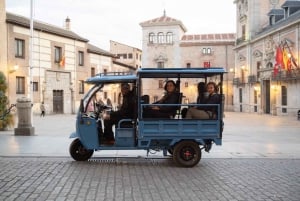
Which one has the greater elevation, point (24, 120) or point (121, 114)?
point (121, 114)

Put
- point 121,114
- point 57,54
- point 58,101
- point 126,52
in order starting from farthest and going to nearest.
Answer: point 126,52
point 57,54
point 58,101
point 121,114

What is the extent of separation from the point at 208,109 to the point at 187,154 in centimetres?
127

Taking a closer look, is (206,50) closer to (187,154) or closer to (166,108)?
(166,108)

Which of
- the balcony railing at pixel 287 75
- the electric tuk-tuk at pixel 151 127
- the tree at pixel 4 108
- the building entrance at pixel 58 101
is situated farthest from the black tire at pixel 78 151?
the building entrance at pixel 58 101

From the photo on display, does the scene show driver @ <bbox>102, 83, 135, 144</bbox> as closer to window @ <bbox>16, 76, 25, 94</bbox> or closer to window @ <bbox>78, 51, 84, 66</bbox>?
window @ <bbox>16, 76, 25, 94</bbox>

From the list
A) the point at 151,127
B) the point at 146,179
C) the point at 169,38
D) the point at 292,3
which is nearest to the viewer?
the point at 146,179

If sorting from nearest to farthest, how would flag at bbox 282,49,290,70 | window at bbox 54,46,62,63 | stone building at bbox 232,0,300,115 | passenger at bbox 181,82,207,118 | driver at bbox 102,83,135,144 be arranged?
driver at bbox 102,83,135,144 < passenger at bbox 181,82,207,118 < flag at bbox 282,49,290,70 < stone building at bbox 232,0,300,115 < window at bbox 54,46,62,63

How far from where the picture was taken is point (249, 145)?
46.1ft

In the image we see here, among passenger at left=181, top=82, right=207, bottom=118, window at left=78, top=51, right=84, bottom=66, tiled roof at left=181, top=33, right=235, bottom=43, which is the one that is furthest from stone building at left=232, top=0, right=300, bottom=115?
passenger at left=181, top=82, right=207, bottom=118

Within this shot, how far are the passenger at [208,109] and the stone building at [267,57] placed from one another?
28.2 meters

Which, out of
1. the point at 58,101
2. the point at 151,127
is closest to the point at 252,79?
the point at 58,101

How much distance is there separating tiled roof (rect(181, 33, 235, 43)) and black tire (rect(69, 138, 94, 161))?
190 ft

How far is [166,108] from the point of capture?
33.3 ft

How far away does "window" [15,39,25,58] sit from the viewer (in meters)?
36.2
